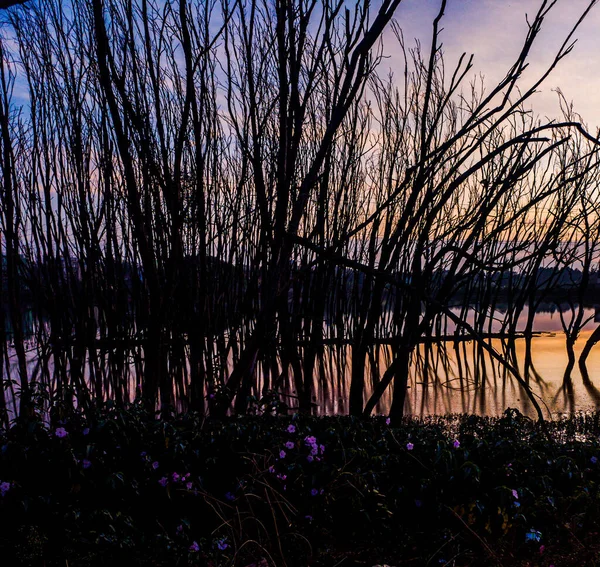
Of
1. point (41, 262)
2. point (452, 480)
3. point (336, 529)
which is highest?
point (41, 262)

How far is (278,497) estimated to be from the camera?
1.66 metres

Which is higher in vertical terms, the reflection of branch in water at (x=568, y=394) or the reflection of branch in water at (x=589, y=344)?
the reflection of branch in water at (x=589, y=344)

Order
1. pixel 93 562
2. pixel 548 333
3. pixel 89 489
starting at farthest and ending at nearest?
pixel 548 333 → pixel 89 489 → pixel 93 562

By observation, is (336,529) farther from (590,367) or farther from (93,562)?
(590,367)

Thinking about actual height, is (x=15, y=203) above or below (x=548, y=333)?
above

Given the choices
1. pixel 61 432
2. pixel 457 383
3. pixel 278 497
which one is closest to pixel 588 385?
pixel 457 383

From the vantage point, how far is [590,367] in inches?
208

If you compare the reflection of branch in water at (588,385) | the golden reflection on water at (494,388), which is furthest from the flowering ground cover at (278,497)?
the reflection of branch in water at (588,385)

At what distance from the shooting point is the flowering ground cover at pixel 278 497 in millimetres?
1521

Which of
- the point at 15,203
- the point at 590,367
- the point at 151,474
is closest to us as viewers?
the point at 151,474

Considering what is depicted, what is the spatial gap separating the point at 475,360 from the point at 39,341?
3.64m

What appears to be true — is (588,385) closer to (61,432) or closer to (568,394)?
(568,394)

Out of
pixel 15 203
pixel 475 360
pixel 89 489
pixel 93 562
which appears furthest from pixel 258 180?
pixel 475 360

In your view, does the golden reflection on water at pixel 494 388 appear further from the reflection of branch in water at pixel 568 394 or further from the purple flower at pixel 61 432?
the purple flower at pixel 61 432
